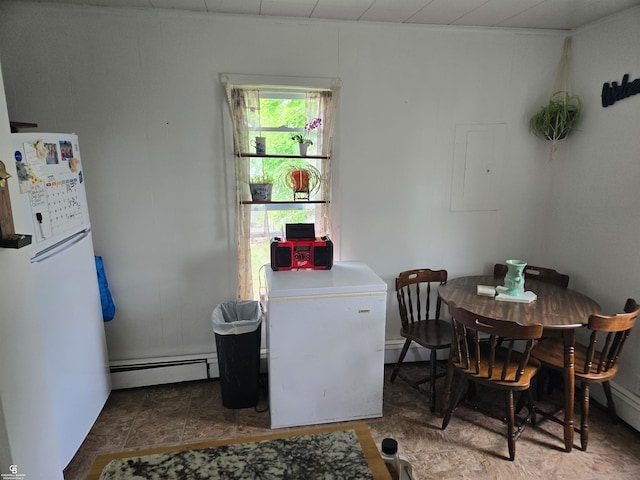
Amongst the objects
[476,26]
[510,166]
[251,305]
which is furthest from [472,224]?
[251,305]

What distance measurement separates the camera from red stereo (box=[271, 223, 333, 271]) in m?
2.52

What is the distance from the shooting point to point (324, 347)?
2271mm

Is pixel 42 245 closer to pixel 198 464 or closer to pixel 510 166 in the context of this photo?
pixel 198 464

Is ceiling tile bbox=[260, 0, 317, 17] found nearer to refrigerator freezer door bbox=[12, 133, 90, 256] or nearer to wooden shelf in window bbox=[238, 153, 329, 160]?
wooden shelf in window bbox=[238, 153, 329, 160]

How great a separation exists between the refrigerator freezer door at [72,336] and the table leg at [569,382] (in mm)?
2431

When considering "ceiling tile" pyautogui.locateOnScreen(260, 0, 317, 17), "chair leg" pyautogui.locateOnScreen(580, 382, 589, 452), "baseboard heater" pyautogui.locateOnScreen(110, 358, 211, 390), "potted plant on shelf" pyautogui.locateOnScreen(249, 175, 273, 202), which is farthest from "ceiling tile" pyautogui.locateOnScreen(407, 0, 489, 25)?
"baseboard heater" pyautogui.locateOnScreen(110, 358, 211, 390)

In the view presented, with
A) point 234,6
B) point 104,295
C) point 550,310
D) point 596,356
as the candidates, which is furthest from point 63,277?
point 596,356

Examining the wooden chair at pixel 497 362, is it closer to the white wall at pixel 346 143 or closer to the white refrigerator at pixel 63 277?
the white wall at pixel 346 143

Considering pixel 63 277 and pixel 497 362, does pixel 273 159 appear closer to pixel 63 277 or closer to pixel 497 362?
pixel 63 277

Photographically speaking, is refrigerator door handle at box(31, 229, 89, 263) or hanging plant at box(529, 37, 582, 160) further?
hanging plant at box(529, 37, 582, 160)

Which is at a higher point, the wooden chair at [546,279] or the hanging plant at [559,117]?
the hanging plant at [559,117]

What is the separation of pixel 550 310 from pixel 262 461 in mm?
1870

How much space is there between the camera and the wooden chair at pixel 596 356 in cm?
198

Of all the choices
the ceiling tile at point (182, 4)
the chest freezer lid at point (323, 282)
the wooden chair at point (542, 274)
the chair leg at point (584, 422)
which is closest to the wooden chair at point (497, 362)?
the chair leg at point (584, 422)
